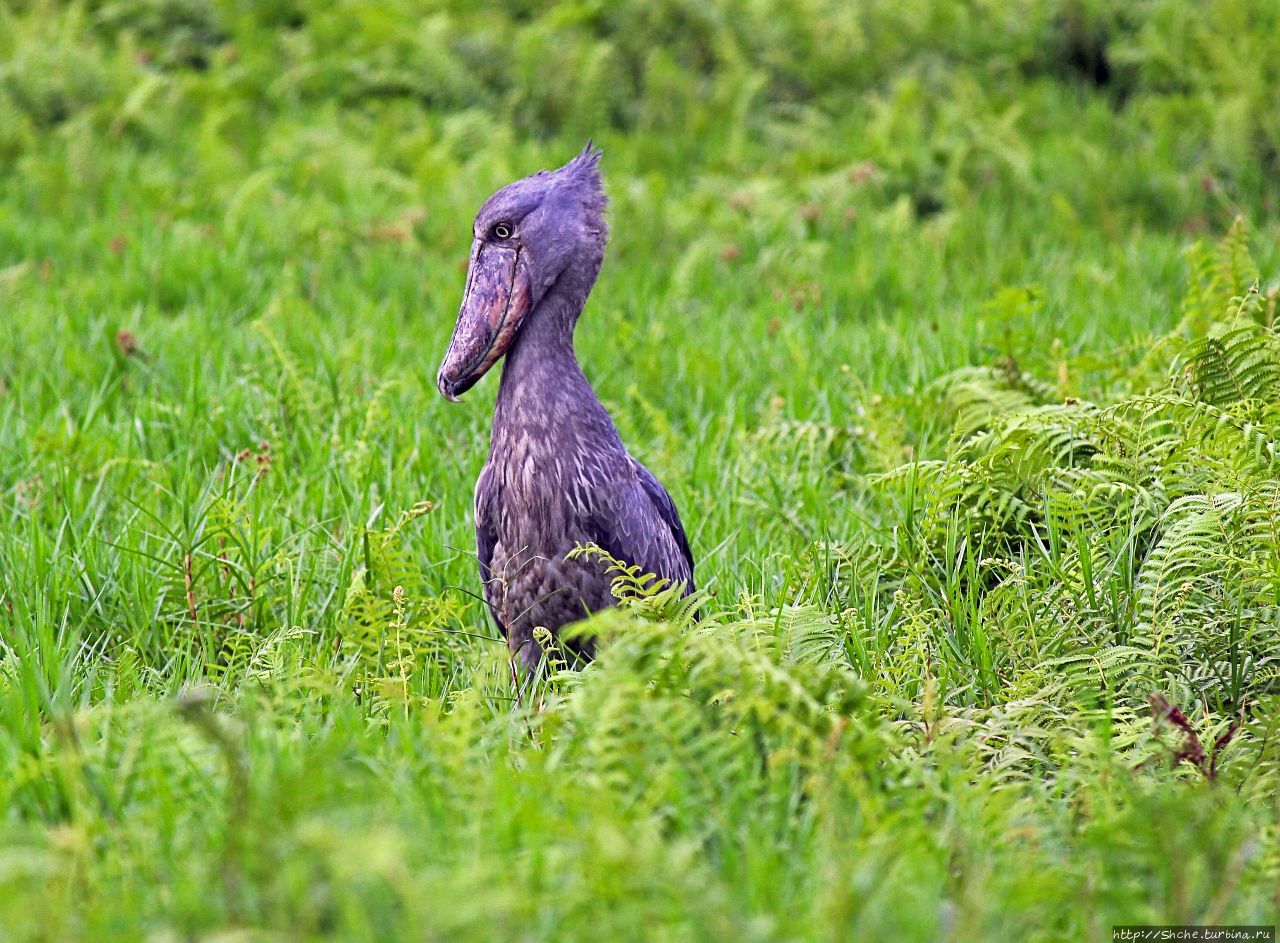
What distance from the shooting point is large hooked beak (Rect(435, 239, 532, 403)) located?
12.4 ft

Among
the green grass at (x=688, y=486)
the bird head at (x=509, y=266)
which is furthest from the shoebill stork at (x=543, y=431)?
the green grass at (x=688, y=486)

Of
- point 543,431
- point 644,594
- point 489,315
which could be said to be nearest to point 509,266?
point 489,315

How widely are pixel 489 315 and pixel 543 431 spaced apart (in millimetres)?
355

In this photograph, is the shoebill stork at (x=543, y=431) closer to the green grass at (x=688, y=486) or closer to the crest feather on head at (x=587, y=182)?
the crest feather on head at (x=587, y=182)

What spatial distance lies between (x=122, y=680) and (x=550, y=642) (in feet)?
3.59

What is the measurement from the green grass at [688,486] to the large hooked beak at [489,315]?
58 cm

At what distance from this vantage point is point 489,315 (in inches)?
148

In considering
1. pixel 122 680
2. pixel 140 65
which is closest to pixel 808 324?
pixel 122 680

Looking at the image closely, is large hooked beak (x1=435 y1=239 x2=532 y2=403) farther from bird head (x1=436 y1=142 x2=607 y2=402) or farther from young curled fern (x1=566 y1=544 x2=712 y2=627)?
young curled fern (x1=566 y1=544 x2=712 y2=627)

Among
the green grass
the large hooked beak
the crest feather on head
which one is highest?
the crest feather on head

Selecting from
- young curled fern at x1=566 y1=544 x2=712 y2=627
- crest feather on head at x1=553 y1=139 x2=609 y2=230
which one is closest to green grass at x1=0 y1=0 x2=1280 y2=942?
young curled fern at x1=566 y1=544 x2=712 y2=627

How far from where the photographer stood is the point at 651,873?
220cm

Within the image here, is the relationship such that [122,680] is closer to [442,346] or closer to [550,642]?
[550,642]

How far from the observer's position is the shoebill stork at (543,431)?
3.71 metres
